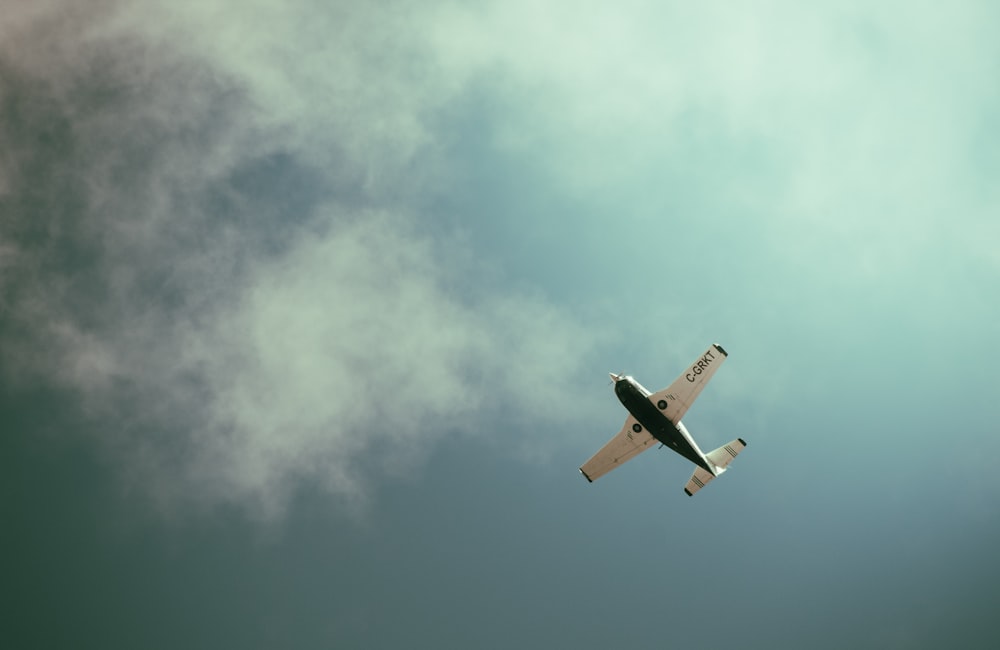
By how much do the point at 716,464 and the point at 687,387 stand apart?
531 inches

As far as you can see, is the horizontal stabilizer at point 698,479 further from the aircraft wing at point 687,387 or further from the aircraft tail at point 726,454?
the aircraft wing at point 687,387

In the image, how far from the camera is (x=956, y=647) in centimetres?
14712

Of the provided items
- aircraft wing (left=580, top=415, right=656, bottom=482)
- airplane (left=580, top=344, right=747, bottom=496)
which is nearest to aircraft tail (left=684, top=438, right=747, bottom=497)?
airplane (left=580, top=344, right=747, bottom=496)

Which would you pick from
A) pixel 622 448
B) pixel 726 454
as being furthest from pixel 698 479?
pixel 622 448

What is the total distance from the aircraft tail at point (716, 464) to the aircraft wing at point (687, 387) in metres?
10.1

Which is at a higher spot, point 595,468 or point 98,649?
point 98,649

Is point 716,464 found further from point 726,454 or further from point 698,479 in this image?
point 698,479

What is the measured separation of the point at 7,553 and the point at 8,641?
2054 cm

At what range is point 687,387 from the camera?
7888cm

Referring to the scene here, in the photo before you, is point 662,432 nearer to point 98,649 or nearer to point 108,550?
point 108,550

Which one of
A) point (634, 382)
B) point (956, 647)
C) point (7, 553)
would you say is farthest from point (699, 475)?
point (7, 553)

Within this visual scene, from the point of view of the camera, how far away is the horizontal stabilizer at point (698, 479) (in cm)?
8506

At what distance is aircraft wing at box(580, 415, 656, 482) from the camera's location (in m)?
84.4

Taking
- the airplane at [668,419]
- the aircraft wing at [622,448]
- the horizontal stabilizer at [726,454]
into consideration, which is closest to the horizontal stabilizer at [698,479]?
the airplane at [668,419]
